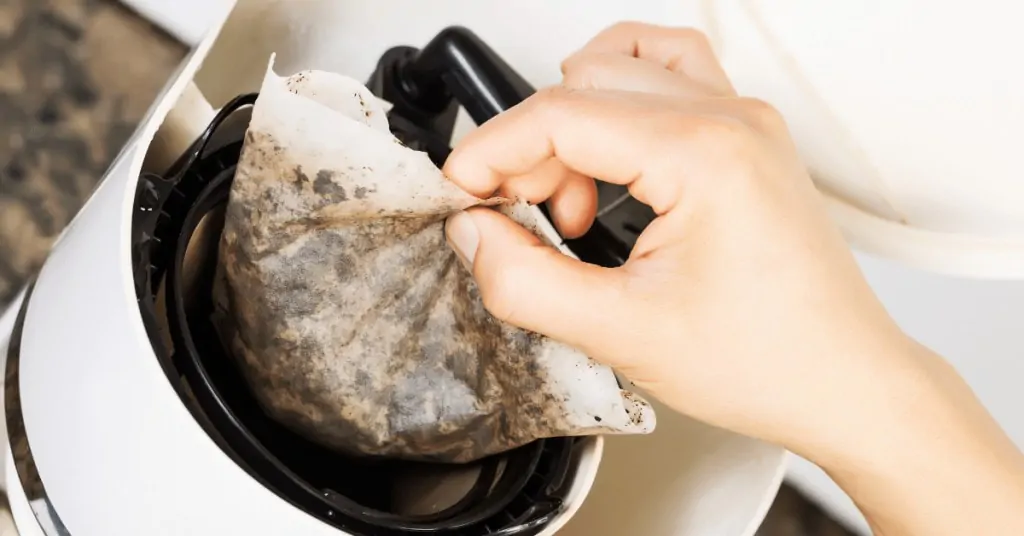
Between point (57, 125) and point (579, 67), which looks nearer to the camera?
point (579, 67)

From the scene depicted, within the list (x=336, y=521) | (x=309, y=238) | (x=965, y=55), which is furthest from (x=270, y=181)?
(x=965, y=55)

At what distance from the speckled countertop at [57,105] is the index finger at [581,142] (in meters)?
0.48

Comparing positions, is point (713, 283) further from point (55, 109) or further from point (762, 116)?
point (55, 109)

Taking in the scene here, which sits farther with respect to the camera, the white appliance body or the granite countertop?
the granite countertop

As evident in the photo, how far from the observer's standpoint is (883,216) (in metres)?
0.56

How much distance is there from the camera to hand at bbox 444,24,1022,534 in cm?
36

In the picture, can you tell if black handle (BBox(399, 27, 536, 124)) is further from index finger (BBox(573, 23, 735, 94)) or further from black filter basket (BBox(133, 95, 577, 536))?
black filter basket (BBox(133, 95, 577, 536))

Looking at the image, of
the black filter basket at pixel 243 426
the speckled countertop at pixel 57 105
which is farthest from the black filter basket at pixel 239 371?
the speckled countertop at pixel 57 105

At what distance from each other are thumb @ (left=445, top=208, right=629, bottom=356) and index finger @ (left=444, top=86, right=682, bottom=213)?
0.03m

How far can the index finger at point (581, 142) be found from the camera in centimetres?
36

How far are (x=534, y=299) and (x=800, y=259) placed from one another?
0.12 meters

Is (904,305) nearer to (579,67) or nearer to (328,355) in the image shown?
(579,67)

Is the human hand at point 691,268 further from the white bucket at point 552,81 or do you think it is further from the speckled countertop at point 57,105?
the speckled countertop at point 57,105

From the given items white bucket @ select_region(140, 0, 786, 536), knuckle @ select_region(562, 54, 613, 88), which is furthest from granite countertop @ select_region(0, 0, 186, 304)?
knuckle @ select_region(562, 54, 613, 88)
